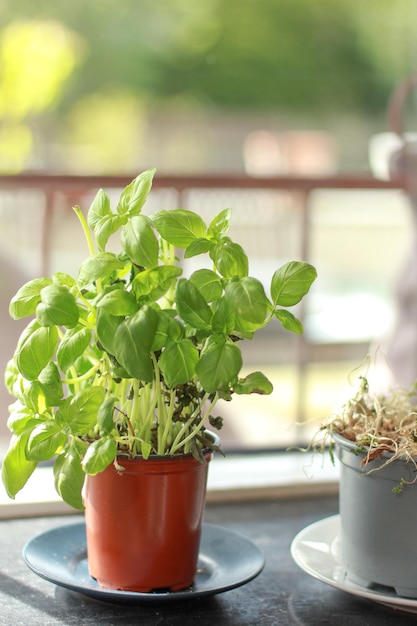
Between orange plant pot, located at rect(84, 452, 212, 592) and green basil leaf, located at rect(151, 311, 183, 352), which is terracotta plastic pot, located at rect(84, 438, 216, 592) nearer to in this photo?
orange plant pot, located at rect(84, 452, 212, 592)

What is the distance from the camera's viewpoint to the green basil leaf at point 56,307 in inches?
26.2

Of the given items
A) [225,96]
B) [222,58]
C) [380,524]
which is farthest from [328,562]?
[225,96]

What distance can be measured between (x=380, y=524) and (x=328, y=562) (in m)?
0.10

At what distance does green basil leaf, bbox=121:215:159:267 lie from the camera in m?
0.67

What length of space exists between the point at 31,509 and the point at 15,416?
31 cm

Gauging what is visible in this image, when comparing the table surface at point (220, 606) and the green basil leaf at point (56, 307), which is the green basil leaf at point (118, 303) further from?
the table surface at point (220, 606)

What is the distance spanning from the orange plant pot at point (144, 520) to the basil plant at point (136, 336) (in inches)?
0.9

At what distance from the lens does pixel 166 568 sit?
0.76 meters

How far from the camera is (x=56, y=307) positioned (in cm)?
67

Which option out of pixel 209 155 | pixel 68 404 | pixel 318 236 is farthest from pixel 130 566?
pixel 209 155

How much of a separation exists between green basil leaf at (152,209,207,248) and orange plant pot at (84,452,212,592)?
20 centimetres

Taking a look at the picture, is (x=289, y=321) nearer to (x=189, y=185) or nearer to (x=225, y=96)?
(x=189, y=185)

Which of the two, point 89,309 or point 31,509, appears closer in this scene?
point 89,309

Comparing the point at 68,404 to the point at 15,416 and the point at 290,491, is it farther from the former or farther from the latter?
the point at 290,491
